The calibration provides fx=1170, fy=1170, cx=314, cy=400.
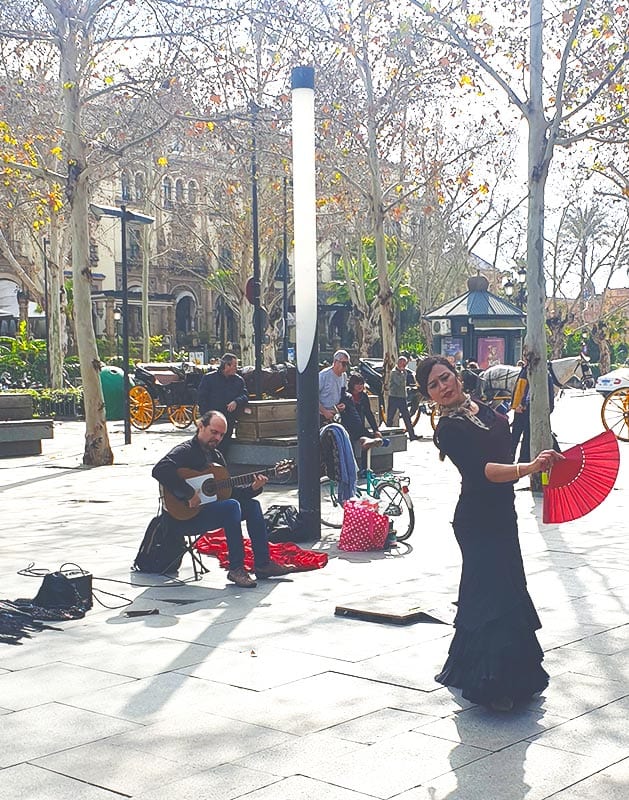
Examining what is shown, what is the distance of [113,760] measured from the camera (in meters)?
4.70

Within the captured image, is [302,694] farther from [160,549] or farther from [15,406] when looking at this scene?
[15,406]

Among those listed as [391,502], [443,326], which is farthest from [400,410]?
[391,502]

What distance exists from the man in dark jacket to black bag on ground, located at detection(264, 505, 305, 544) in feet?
16.2

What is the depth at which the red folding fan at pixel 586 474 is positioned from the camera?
5629mm

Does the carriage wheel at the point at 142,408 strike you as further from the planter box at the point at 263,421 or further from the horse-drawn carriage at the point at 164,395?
the planter box at the point at 263,421

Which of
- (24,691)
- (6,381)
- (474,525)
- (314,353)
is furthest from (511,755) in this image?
(6,381)

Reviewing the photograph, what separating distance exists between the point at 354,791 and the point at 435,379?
1.99 metres

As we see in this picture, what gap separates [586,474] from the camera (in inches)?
222

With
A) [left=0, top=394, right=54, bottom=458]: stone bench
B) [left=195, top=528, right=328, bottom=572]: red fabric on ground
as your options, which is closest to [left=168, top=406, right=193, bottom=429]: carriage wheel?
[left=0, top=394, right=54, bottom=458]: stone bench

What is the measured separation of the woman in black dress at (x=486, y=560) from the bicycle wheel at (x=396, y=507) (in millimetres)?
4946

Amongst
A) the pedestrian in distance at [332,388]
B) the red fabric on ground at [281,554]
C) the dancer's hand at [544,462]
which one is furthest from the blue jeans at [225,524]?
the pedestrian in distance at [332,388]

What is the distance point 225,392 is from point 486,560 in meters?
10.3

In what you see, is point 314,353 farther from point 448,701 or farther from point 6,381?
point 6,381

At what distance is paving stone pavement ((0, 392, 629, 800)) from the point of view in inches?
175
